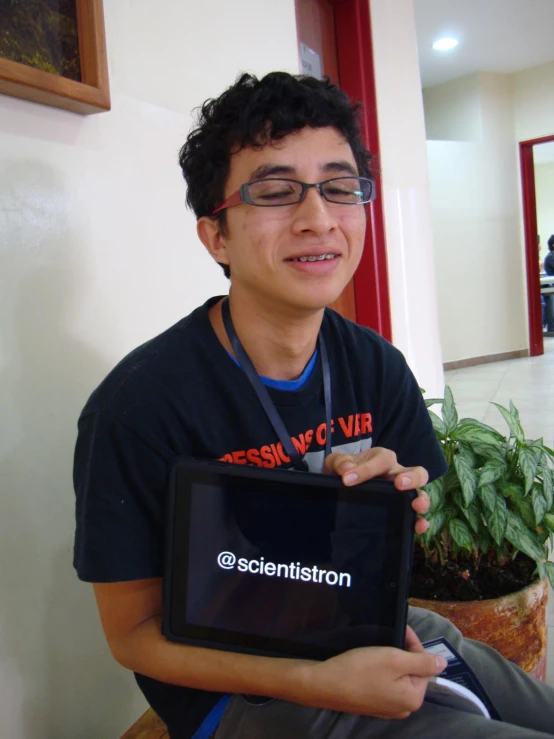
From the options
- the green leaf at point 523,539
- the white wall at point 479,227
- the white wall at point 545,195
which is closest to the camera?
the green leaf at point 523,539

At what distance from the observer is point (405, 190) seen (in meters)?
2.92

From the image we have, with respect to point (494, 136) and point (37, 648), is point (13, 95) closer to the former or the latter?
A: point (37, 648)

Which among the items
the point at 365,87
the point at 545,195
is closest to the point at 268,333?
the point at 365,87

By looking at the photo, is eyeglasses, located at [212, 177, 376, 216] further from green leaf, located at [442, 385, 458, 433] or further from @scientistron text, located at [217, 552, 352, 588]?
green leaf, located at [442, 385, 458, 433]

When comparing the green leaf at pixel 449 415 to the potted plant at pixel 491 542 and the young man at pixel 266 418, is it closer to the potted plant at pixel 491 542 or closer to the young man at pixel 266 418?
the potted plant at pixel 491 542

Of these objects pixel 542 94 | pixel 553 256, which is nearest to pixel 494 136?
pixel 542 94

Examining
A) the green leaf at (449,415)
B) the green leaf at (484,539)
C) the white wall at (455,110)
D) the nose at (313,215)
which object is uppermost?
the white wall at (455,110)

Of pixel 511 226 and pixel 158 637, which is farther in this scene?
pixel 511 226

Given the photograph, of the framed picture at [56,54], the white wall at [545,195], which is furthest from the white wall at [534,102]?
the white wall at [545,195]

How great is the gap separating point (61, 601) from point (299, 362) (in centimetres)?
67

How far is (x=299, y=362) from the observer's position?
104cm

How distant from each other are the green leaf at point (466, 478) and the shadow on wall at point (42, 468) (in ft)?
2.90

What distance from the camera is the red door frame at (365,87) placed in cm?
270

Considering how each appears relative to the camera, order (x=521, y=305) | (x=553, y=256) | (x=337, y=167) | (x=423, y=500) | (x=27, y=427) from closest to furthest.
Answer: (x=423, y=500) < (x=337, y=167) < (x=27, y=427) < (x=521, y=305) < (x=553, y=256)
